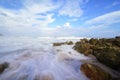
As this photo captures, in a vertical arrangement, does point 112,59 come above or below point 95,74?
above

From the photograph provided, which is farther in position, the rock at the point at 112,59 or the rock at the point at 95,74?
the rock at the point at 112,59

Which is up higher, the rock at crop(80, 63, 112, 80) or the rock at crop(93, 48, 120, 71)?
the rock at crop(93, 48, 120, 71)

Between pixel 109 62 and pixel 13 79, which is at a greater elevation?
pixel 109 62

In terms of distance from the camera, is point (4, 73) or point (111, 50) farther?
point (111, 50)

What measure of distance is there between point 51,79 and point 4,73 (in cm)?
241

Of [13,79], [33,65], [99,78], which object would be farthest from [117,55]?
[13,79]

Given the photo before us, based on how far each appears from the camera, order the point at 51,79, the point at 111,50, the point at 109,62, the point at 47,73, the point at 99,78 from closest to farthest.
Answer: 1. the point at 99,78
2. the point at 51,79
3. the point at 47,73
4. the point at 109,62
5. the point at 111,50

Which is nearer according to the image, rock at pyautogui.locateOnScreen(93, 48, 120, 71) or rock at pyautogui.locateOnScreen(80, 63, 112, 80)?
rock at pyautogui.locateOnScreen(80, 63, 112, 80)

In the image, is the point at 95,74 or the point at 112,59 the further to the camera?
the point at 112,59

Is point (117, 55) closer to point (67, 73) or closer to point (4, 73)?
point (67, 73)

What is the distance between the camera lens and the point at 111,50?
6.19 m

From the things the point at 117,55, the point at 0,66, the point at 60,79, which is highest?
the point at 117,55

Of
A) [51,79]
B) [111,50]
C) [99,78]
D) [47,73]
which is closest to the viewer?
[99,78]

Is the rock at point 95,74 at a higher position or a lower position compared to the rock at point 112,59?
lower
